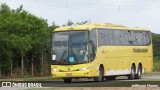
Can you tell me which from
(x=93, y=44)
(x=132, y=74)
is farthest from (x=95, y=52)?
(x=132, y=74)

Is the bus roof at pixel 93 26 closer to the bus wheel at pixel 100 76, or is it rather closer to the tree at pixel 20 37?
the bus wheel at pixel 100 76

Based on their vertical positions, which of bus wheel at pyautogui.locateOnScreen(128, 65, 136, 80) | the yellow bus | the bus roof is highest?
the bus roof

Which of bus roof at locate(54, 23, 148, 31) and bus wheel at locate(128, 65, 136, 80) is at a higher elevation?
bus roof at locate(54, 23, 148, 31)

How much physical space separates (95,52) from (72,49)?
1.72 metres

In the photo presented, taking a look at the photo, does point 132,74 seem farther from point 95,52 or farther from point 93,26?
point 93,26

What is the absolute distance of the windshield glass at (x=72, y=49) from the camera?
33.8m

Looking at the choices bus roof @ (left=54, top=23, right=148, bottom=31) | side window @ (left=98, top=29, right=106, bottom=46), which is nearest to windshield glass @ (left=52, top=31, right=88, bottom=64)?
bus roof @ (left=54, top=23, right=148, bottom=31)

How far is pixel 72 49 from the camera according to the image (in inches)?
1335

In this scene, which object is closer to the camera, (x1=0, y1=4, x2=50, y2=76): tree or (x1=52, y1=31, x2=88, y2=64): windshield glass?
(x1=52, y1=31, x2=88, y2=64): windshield glass

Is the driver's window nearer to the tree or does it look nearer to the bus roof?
the bus roof

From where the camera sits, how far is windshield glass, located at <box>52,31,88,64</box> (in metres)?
33.8

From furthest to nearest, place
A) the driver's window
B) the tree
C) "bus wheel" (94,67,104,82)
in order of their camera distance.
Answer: the tree, "bus wheel" (94,67,104,82), the driver's window

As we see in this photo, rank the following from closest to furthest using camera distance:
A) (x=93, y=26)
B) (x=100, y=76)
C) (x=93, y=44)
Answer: (x=93, y=44) < (x=93, y=26) < (x=100, y=76)

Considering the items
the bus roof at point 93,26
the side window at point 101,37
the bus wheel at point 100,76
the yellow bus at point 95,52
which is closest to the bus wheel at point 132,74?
the yellow bus at point 95,52
